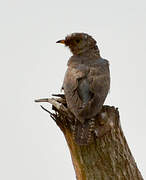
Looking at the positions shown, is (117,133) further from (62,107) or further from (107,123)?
(62,107)

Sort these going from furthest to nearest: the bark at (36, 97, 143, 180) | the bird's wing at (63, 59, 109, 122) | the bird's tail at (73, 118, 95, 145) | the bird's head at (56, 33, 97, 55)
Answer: the bird's head at (56, 33, 97, 55), the bird's wing at (63, 59, 109, 122), the bark at (36, 97, 143, 180), the bird's tail at (73, 118, 95, 145)

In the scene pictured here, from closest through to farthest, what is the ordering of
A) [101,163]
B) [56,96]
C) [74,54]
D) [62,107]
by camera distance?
[101,163]
[62,107]
[56,96]
[74,54]

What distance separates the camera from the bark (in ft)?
22.1

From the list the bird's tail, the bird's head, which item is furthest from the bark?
the bird's head

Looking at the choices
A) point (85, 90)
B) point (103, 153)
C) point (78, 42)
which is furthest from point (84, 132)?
point (78, 42)

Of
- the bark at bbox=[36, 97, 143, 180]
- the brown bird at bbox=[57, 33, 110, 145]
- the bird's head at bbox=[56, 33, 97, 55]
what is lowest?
the bark at bbox=[36, 97, 143, 180]

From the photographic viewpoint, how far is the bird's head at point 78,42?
27.8 ft

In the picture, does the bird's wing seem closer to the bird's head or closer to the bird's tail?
the bird's tail

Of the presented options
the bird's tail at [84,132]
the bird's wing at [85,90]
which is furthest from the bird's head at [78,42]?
the bird's tail at [84,132]

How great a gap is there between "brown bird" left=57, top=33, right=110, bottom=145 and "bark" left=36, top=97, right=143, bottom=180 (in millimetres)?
145

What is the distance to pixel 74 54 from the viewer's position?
8531 mm

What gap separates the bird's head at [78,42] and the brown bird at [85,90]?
0.46 meters

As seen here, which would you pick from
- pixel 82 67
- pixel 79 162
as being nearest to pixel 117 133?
pixel 79 162

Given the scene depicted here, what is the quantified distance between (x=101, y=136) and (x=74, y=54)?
2.25 m
